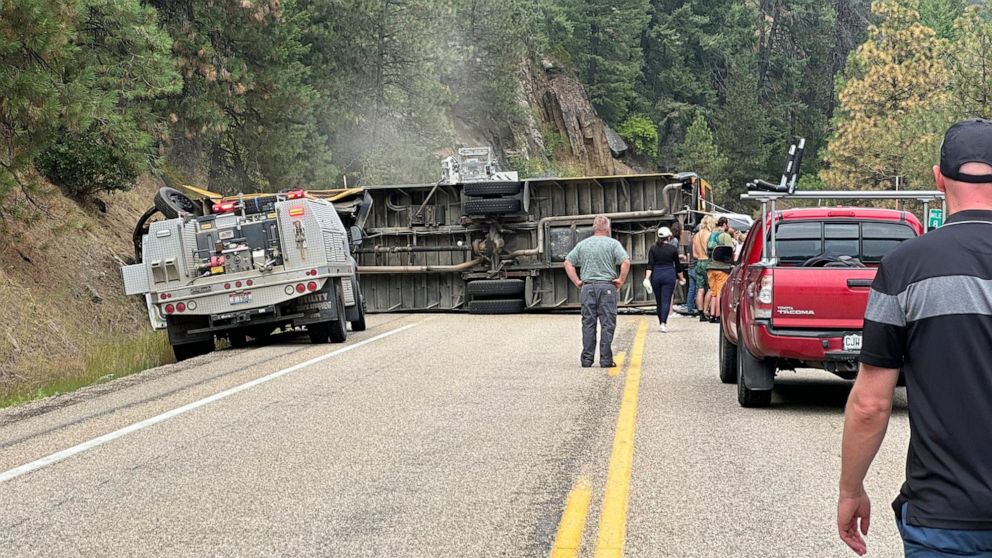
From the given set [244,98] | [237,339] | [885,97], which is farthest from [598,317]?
[885,97]

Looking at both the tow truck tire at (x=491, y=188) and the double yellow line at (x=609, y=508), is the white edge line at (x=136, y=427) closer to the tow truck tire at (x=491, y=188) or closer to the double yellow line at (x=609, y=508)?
the double yellow line at (x=609, y=508)

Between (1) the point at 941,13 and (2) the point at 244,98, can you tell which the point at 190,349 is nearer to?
(2) the point at 244,98

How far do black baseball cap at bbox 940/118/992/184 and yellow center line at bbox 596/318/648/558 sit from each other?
315 centimetres

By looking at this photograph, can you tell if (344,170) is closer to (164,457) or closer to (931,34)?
(931,34)

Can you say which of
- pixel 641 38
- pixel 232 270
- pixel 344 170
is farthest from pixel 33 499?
pixel 641 38

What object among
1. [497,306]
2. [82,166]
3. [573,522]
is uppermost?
[82,166]

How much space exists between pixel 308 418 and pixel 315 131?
980 inches

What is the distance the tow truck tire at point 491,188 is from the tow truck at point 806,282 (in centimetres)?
1297

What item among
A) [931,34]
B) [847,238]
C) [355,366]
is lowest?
[355,366]

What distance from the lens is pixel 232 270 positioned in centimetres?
1809

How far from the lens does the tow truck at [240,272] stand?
58.6ft

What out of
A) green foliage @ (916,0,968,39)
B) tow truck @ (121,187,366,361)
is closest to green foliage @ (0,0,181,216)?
tow truck @ (121,187,366,361)

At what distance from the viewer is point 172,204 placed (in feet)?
62.4

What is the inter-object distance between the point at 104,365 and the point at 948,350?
1571cm
